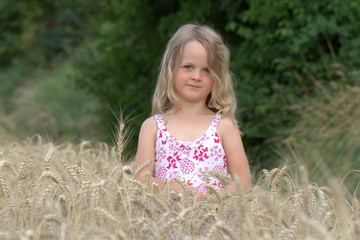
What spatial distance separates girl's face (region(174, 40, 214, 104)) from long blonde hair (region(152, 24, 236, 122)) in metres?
0.02

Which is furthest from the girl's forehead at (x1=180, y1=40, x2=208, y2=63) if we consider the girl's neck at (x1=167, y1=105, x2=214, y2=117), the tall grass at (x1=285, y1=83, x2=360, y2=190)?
the tall grass at (x1=285, y1=83, x2=360, y2=190)

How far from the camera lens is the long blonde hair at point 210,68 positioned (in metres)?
Answer: 3.45

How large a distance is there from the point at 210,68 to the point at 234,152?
0.46 m

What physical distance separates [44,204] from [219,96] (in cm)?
127

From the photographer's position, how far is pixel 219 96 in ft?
11.5

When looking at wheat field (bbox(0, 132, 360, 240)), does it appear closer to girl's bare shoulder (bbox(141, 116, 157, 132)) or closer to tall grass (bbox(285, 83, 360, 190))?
girl's bare shoulder (bbox(141, 116, 157, 132))

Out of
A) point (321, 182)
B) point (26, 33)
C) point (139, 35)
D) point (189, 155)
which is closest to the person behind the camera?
point (189, 155)

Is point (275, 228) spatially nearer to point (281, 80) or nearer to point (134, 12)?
point (281, 80)

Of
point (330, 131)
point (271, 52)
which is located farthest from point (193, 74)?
point (271, 52)

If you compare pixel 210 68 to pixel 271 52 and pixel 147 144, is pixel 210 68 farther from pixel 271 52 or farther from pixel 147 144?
pixel 271 52

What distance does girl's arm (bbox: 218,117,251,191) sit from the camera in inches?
131

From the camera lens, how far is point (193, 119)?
11.3 ft

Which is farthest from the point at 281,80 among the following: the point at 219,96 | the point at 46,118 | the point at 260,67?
the point at 46,118

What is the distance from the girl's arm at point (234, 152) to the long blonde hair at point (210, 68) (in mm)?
109
